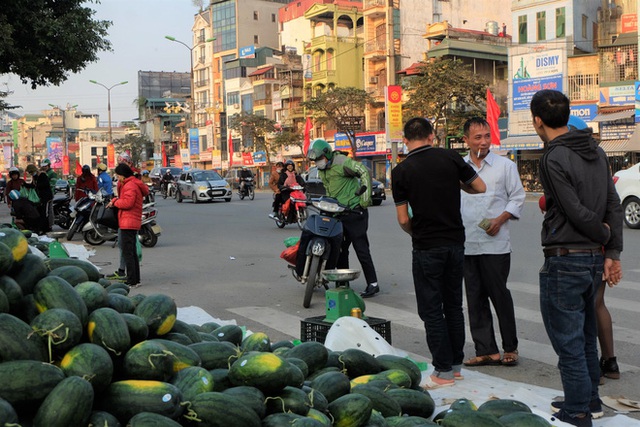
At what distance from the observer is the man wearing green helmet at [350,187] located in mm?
9148

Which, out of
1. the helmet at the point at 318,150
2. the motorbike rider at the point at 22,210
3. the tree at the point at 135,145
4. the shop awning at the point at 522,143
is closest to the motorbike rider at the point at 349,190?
the helmet at the point at 318,150

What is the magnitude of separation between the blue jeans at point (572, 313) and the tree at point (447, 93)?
136ft

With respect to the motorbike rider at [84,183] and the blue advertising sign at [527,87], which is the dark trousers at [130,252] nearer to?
the motorbike rider at [84,183]

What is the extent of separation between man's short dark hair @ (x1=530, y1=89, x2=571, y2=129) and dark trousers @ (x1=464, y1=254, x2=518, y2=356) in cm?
190

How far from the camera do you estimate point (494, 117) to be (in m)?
37.6

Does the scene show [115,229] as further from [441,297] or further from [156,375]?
[156,375]

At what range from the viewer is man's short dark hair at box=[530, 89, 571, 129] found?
13.8ft

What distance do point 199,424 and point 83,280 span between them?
1.52m

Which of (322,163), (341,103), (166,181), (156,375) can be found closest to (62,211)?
(322,163)

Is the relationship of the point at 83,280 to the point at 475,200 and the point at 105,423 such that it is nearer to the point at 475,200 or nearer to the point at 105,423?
the point at 105,423

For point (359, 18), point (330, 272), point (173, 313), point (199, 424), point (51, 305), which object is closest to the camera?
point (199, 424)

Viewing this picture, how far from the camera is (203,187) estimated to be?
35781 mm

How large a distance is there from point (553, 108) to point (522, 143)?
1666 inches

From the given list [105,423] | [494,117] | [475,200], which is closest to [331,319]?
[475,200]
